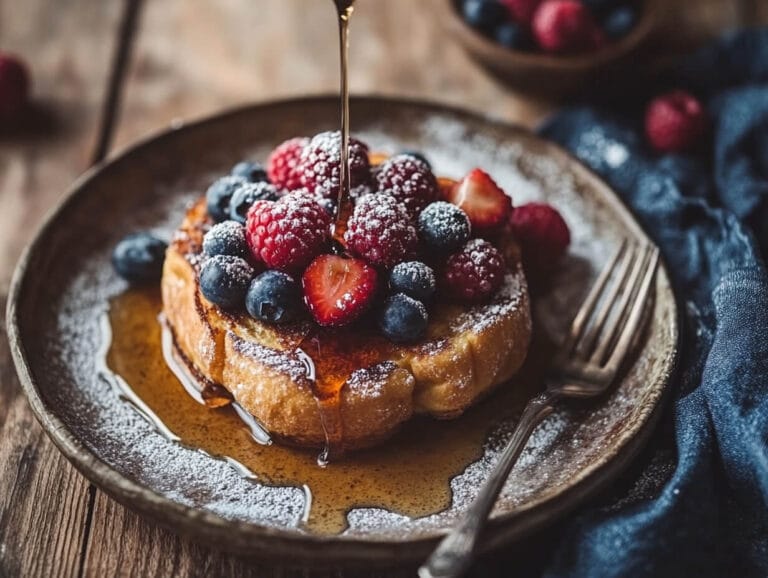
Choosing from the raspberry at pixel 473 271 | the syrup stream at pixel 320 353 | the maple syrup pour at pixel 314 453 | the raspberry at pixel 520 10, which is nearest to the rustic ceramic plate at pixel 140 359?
the maple syrup pour at pixel 314 453

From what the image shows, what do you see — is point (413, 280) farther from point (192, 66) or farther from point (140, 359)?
point (192, 66)

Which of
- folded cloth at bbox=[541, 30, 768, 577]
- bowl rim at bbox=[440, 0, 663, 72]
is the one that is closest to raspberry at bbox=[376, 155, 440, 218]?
folded cloth at bbox=[541, 30, 768, 577]

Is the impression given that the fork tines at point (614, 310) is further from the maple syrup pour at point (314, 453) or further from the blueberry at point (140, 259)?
the blueberry at point (140, 259)

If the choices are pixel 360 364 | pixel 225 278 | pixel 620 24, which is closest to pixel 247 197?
pixel 225 278

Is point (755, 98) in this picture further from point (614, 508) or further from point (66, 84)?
point (66, 84)

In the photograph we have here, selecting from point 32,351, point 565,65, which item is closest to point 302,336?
point 32,351

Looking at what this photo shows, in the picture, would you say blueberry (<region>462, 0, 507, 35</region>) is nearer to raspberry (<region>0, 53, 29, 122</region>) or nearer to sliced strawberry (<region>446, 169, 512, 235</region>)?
sliced strawberry (<region>446, 169, 512, 235</region>)
